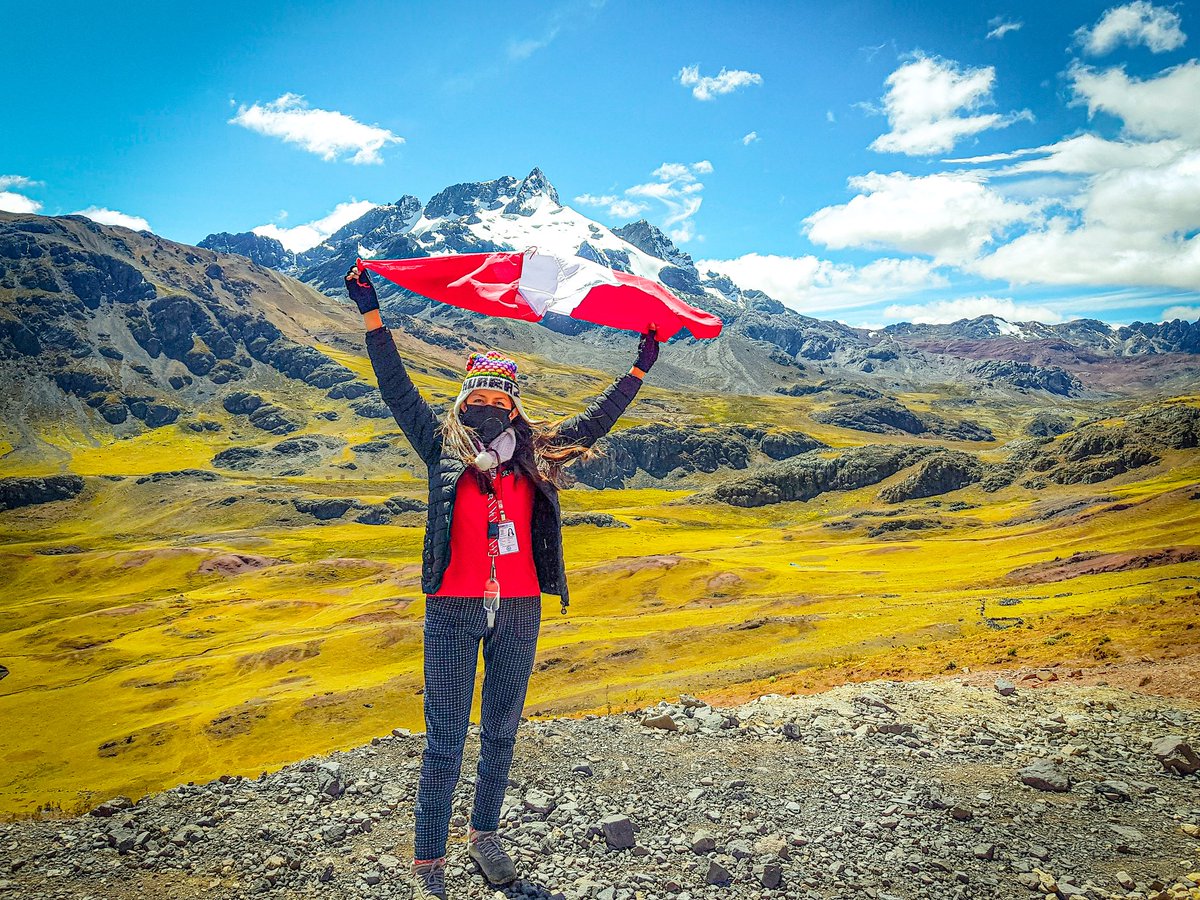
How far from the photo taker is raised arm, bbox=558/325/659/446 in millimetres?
7559

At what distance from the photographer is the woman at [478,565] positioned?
6.42 meters

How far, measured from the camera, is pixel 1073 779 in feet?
29.7

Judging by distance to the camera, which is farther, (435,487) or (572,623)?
(572,623)

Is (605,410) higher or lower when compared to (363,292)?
lower

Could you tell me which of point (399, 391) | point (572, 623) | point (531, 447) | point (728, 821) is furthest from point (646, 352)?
point (572, 623)

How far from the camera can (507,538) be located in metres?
6.61

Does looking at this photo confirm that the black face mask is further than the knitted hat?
No

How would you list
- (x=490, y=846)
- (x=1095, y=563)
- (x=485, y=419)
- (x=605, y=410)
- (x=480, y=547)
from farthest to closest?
(x=1095, y=563), (x=605, y=410), (x=490, y=846), (x=485, y=419), (x=480, y=547)

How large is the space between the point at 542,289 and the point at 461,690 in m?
4.96

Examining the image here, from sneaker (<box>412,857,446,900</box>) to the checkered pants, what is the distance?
84 millimetres

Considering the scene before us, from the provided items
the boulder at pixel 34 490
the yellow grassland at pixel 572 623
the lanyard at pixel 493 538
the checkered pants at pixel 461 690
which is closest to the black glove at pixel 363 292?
the lanyard at pixel 493 538

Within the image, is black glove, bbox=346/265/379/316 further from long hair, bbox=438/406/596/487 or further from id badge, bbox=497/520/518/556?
id badge, bbox=497/520/518/556

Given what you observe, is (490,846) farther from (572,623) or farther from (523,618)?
(572,623)

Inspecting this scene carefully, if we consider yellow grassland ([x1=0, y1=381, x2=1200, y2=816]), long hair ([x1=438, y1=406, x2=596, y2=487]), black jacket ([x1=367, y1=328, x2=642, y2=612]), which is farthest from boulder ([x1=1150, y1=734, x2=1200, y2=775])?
long hair ([x1=438, y1=406, x2=596, y2=487])
